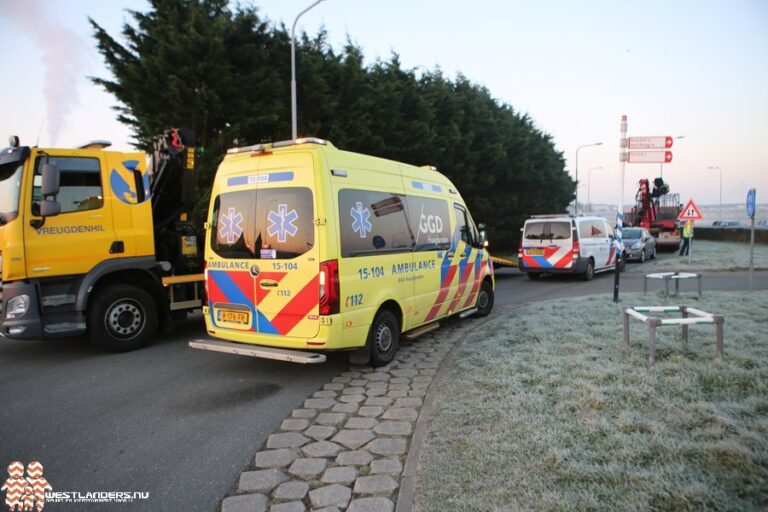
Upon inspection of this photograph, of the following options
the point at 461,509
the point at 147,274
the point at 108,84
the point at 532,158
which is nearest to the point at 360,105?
the point at 108,84

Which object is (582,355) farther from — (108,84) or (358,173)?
(108,84)

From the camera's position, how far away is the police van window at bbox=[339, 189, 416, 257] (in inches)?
223

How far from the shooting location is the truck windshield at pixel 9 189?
21.2ft

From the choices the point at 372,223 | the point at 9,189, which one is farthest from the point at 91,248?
the point at 372,223

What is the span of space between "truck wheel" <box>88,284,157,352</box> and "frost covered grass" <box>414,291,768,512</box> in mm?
4544

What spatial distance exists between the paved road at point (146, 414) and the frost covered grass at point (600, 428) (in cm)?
156

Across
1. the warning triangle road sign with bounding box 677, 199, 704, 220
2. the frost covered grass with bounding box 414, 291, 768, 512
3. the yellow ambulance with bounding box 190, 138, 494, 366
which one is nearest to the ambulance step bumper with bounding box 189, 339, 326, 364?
the yellow ambulance with bounding box 190, 138, 494, 366

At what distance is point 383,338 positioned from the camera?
20.4 ft

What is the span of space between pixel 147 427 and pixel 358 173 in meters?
3.41

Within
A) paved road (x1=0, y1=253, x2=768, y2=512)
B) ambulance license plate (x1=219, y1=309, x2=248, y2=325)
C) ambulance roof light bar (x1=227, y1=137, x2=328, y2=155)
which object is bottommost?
paved road (x1=0, y1=253, x2=768, y2=512)

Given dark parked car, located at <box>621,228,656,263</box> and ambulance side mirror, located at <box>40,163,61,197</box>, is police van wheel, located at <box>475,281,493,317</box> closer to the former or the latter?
ambulance side mirror, located at <box>40,163,61,197</box>

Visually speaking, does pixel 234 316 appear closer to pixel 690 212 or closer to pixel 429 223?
pixel 429 223

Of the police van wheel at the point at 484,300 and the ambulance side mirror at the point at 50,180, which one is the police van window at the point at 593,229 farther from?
the ambulance side mirror at the point at 50,180

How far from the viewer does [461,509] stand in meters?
2.96
